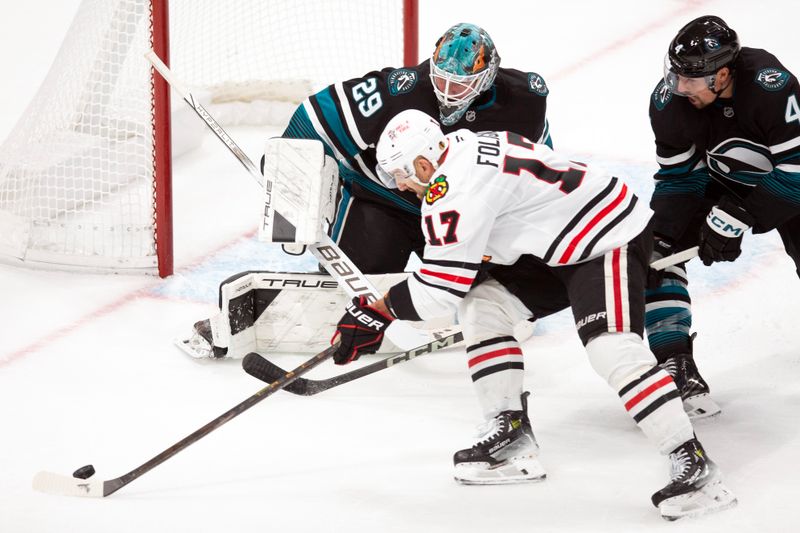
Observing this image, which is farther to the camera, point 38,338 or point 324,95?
point 38,338

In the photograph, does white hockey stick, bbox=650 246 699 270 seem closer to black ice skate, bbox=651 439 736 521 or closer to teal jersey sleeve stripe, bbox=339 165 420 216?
black ice skate, bbox=651 439 736 521

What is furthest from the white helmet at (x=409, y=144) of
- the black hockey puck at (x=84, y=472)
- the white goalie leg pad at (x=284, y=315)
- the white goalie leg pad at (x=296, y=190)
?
the black hockey puck at (x=84, y=472)

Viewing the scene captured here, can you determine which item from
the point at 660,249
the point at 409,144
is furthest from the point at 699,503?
the point at 409,144

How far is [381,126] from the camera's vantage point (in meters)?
3.31

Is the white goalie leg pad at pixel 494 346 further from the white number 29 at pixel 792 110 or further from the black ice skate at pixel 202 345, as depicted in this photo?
the black ice skate at pixel 202 345

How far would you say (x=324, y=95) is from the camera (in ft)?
11.1

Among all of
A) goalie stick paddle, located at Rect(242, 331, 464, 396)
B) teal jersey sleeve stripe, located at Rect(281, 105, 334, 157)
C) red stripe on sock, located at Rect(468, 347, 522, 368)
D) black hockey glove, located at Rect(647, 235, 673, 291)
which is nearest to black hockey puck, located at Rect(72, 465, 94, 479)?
goalie stick paddle, located at Rect(242, 331, 464, 396)

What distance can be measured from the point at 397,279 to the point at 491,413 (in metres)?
0.68

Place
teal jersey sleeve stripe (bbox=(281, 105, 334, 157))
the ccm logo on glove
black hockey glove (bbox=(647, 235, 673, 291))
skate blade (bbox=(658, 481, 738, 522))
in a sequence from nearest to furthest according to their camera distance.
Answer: skate blade (bbox=(658, 481, 738, 522)), the ccm logo on glove, black hockey glove (bbox=(647, 235, 673, 291)), teal jersey sleeve stripe (bbox=(281, 105, 334, 157))

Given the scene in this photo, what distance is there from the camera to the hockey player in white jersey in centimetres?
256

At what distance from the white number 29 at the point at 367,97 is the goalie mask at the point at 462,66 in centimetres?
20

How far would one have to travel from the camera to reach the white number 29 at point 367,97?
3.30m

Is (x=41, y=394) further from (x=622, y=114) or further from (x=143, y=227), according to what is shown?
(x=622, y=114)

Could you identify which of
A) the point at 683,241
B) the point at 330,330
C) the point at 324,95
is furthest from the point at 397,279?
the point at 683,241
